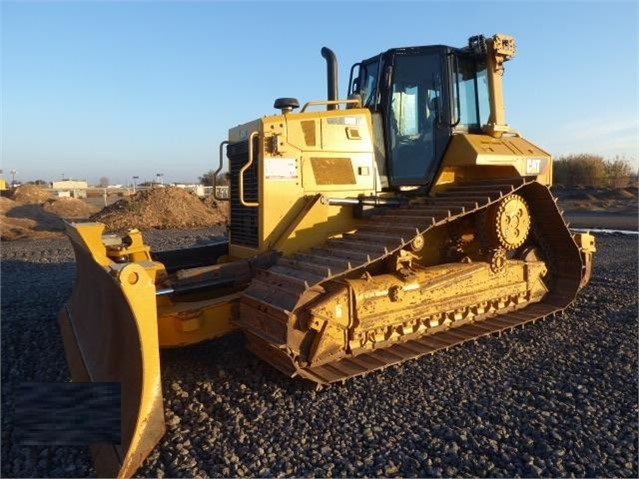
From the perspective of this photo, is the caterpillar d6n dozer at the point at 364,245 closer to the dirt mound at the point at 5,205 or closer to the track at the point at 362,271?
the track at the point at 362,271

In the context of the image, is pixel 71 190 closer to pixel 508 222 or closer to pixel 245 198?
pixel 245 198

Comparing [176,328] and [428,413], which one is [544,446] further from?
[176,328]

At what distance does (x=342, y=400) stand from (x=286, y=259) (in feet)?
5.01

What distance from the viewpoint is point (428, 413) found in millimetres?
3971

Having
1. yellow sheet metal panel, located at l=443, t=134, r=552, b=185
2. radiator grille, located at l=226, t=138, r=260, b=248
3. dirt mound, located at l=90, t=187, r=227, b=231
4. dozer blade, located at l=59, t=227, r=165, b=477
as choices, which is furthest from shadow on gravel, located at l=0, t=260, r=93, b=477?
dirt mound, located at l=90, t=187, r=227, b=231

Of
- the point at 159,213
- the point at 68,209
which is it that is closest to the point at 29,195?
the point at 68,209

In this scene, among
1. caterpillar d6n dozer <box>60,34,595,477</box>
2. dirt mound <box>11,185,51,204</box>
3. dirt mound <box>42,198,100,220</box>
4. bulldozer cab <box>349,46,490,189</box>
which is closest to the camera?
caterpillar d6n dozer <box>60,34,595,477</box>

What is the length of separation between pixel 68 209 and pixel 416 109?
2268 centimetres

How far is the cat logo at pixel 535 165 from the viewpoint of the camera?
21.3 feet

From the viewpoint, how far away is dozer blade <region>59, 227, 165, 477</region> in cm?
340

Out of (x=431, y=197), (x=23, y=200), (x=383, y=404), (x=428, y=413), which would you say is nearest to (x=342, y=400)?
(x=383, y=404)

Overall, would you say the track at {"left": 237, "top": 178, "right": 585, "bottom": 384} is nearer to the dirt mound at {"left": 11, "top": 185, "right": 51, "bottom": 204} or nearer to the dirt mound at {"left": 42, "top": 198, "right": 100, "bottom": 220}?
the dirt mound at {"left": 42, "top": 198, "right": 100, "bottom": 220}

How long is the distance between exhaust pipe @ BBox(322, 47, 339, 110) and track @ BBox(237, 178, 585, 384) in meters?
1.68

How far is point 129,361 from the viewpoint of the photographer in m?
3.71
